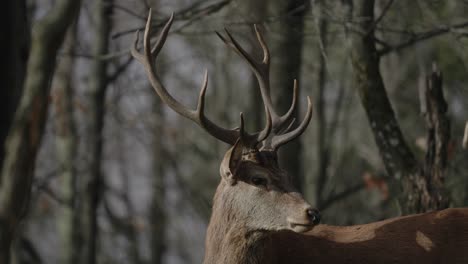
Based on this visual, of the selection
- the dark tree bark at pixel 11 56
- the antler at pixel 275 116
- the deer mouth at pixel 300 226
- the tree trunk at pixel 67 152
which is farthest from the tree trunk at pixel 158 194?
the deer mouth at pixel 300 226

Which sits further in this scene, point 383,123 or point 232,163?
point 383,123

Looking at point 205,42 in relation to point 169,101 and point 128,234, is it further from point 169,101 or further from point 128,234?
point 169,101

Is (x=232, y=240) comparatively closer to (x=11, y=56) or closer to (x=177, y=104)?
(x=177, y=104)

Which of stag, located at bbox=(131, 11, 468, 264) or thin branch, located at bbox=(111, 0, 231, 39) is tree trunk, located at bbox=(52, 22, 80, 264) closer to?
thin branch, located at bbox=(111, 0, 231, 39)

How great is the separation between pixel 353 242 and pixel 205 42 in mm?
16207

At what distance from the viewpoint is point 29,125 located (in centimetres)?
819

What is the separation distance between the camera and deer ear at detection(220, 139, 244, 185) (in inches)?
284

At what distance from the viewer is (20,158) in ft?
→ 26.0

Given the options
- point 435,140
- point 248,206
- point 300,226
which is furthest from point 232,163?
point 435,140

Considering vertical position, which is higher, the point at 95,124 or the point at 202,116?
the point at 202,116

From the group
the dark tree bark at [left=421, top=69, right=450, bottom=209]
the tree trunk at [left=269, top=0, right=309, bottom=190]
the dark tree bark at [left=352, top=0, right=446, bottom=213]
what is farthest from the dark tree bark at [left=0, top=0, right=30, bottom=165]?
the tree trunk at [left=269, top=0, right=309, bottom=190]

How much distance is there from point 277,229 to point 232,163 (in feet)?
2.04

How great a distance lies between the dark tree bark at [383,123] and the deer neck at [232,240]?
2.13 metres

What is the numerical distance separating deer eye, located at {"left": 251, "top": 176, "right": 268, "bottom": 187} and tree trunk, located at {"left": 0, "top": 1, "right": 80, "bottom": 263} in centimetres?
197
